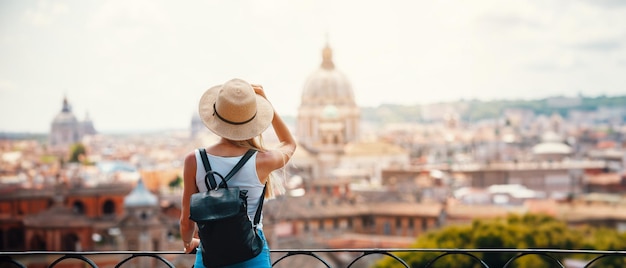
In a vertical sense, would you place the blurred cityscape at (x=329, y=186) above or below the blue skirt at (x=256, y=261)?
below

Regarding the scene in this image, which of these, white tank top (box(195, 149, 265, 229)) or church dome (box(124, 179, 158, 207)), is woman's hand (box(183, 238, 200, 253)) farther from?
church dome (box(124, 179, 158, 207))

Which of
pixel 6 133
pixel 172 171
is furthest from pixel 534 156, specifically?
pixel 6 133

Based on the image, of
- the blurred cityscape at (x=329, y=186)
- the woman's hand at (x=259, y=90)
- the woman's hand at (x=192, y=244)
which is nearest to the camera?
the woman's hand at (x=192, y=244)

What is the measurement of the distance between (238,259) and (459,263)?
69.7 ft

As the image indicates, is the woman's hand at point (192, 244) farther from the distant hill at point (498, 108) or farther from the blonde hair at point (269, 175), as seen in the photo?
the distant hill at point (498, 108)

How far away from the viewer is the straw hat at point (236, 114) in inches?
115

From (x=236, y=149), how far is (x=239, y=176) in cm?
9

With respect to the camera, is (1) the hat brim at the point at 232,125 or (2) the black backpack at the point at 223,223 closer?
(2) the black backpack at the point at 223,223

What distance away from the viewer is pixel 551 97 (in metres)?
139

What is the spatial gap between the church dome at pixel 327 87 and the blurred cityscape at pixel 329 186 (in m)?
0.06

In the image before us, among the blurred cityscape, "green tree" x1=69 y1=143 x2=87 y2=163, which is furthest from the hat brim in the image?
"green tree" x1=69 y1=143 x2=87 y2=163

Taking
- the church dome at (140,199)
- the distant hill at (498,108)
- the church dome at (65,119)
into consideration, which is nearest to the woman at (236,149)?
the church dome at (140,199)

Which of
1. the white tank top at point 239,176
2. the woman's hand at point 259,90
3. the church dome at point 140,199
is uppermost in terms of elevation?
the woman's hand at point 259,90

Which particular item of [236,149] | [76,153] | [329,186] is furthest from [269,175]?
[76,153]
